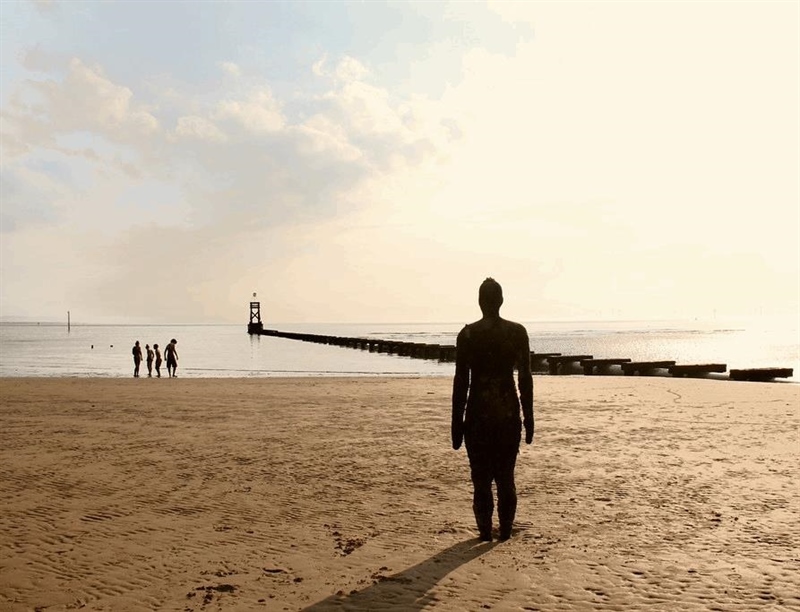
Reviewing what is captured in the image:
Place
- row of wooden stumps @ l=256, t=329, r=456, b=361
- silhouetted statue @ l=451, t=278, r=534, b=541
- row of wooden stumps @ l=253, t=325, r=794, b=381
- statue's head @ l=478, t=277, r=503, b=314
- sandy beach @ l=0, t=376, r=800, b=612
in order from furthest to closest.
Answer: row of wooden stumps @ l=256, t=329, r=456, b=361 → row of wooden stumps @ l=253, t=325, r=794, b=381 → statue's head @ l=478, t=277, r=503, b=314 → silhouetted statue @ l=451, t=278, r=534, b=541 → sandy beach @ l=0, t=376, r=800, b=612

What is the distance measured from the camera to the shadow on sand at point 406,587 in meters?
4.82

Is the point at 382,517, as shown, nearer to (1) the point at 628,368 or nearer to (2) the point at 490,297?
(2) the point at 490,297

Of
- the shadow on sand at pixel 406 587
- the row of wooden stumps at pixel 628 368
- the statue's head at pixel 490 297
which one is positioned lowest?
the shadow on sand at pixel 406 587

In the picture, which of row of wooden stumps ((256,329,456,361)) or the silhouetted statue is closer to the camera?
the silhouetted statue

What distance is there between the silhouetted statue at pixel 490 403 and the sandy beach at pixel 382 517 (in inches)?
20.5

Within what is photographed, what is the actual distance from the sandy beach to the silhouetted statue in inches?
20.5

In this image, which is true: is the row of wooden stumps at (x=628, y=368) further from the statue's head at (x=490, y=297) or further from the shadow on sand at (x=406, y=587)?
the shadow on sand at (x=406, y=587)

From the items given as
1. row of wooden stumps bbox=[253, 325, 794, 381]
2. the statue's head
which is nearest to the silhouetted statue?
the statue's head

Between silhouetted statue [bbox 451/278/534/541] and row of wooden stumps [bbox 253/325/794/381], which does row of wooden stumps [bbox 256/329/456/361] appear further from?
silhouetted statue [bbox 451/278/534/541]

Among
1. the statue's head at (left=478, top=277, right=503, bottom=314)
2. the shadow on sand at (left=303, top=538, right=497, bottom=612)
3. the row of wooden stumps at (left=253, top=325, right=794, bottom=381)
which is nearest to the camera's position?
the shadow on sand at (left=303, top=538, right=497, bottom=612)

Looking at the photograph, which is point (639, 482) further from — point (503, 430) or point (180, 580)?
point (180, 580)

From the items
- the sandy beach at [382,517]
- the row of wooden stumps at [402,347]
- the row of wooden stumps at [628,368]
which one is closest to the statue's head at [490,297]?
the sandy beach at [382,517]

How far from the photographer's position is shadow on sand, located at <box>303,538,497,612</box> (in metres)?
4.82

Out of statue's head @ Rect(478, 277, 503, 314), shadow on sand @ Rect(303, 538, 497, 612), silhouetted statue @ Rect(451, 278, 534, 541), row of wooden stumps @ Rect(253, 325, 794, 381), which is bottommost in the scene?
shadow on sand @ Rect(303, 538, 497, 612)
